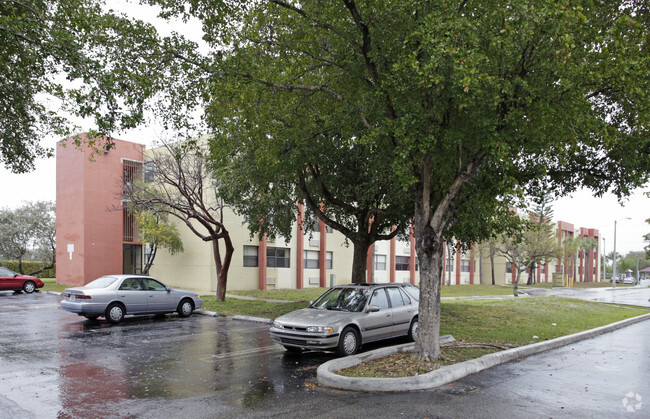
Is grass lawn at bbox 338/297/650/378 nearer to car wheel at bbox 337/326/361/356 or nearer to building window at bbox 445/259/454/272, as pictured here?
car wheel at bbox 337/326/361/356

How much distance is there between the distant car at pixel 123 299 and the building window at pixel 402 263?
102 feet

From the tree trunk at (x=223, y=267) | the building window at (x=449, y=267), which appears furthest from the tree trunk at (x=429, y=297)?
the building window at (x=449, y=267)

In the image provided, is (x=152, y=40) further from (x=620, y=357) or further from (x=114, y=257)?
(x=114, y=257)

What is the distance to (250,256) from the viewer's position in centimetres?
3247

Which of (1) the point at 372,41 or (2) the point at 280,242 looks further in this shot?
(2) the point at 280,242

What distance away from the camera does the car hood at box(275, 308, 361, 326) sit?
33.4 feet

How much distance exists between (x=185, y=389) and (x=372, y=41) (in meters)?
7.53

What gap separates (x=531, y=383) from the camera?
8227 mm

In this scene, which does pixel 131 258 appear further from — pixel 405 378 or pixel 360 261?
pixel 405 378

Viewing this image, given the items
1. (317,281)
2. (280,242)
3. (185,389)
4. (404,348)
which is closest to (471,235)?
(404,348)

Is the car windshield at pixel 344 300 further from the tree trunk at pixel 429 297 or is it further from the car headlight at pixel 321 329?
the tree trunk at pixel 429 297

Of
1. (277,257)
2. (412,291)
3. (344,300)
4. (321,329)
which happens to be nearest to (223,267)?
(412,291)

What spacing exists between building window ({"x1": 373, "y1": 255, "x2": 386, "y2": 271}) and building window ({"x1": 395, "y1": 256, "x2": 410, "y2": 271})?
2387 millimetres

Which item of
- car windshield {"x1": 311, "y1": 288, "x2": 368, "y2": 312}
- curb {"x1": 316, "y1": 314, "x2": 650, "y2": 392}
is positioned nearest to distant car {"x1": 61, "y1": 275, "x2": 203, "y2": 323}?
car windshield {"x1": 311, "y1": 288, "x2": 368, "y2": 312}
